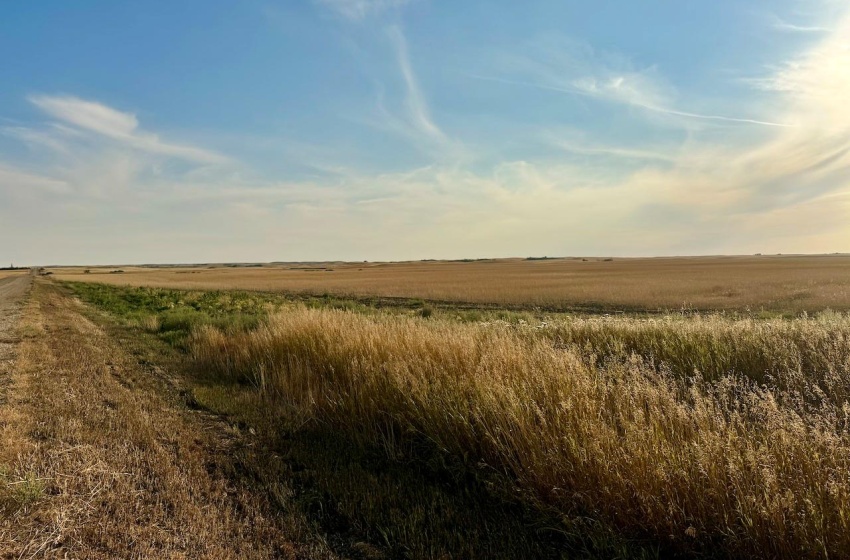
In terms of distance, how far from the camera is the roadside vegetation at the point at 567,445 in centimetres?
319

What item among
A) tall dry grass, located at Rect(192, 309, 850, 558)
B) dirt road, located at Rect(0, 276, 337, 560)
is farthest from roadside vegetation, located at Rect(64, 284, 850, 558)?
dirt road, located at Rect(0, 276, 337, 560)

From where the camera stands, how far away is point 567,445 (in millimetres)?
4098

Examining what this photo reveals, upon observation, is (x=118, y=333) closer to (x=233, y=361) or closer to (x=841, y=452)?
(x=233, y=361)

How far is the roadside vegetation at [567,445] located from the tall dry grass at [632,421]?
0.02 meters

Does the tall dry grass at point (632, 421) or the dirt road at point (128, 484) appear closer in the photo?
the tall dry grass at point (632, 421)

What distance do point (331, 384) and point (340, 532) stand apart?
387 cm

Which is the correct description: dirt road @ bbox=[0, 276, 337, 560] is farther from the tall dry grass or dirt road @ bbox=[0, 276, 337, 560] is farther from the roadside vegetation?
the tall dry grass

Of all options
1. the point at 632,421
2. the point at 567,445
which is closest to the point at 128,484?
the point at 567,445

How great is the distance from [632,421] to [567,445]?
0.84 meters

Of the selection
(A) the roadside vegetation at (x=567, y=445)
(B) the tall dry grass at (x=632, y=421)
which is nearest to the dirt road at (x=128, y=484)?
(A) the roadside vegetation at (x=567, y=445)

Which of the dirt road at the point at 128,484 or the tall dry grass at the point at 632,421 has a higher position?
the tall dry grass at the point at 632,421

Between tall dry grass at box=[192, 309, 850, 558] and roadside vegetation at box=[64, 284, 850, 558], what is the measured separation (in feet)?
0.07

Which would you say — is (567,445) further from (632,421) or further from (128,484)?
(128,484)

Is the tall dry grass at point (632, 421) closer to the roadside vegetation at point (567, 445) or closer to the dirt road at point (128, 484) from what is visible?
the roadside vegetation at point (567, 445)
